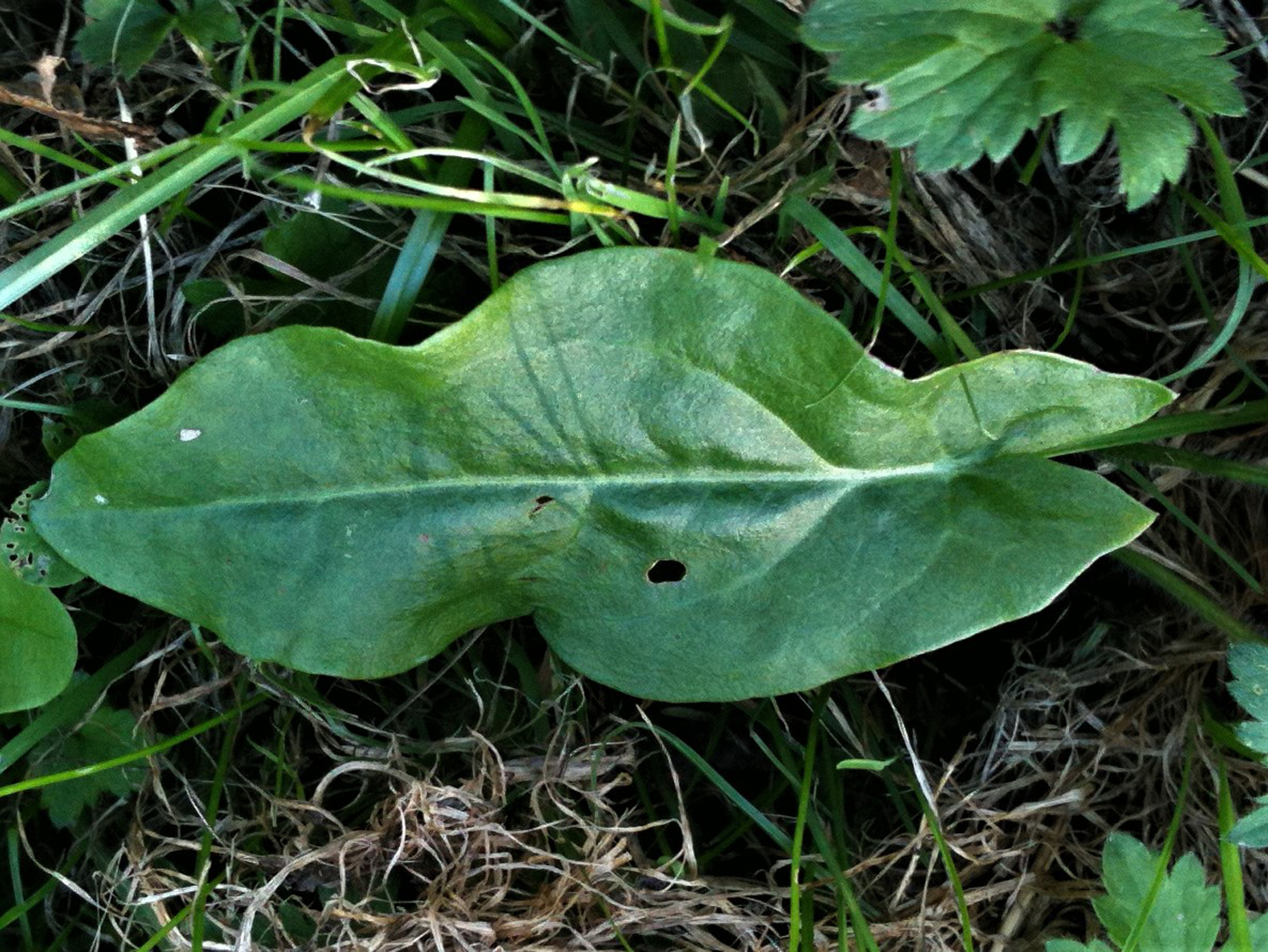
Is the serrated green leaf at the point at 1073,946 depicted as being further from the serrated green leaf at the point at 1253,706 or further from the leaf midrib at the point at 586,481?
the leaf midrib at the point at 586,481

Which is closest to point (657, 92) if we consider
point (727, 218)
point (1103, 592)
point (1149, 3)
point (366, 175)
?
point (727, 218)

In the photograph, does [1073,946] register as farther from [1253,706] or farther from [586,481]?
[586,481]

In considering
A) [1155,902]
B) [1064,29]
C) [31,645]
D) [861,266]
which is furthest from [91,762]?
[1064,29]

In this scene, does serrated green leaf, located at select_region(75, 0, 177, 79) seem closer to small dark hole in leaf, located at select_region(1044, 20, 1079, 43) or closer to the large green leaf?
the large green leaf


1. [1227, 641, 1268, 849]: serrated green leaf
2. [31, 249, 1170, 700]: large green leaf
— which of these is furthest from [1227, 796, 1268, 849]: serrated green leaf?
[31, 249, 1170, 700]: large green leaf

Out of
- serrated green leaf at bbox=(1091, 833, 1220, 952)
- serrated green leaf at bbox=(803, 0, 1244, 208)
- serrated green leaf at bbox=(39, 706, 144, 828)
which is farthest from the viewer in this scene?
serrated green leaf at bbox=(39, 706, 144, 828)

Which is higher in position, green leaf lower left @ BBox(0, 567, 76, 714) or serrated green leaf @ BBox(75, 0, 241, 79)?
serrated green leaf @ BBox(75, 0, 241, 79)

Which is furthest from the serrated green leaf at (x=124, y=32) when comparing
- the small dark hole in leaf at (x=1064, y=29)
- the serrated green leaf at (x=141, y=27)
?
the small dark hole in leaf at (x=1064, y=29)

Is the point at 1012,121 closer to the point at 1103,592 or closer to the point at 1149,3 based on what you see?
the point at 1149,3
